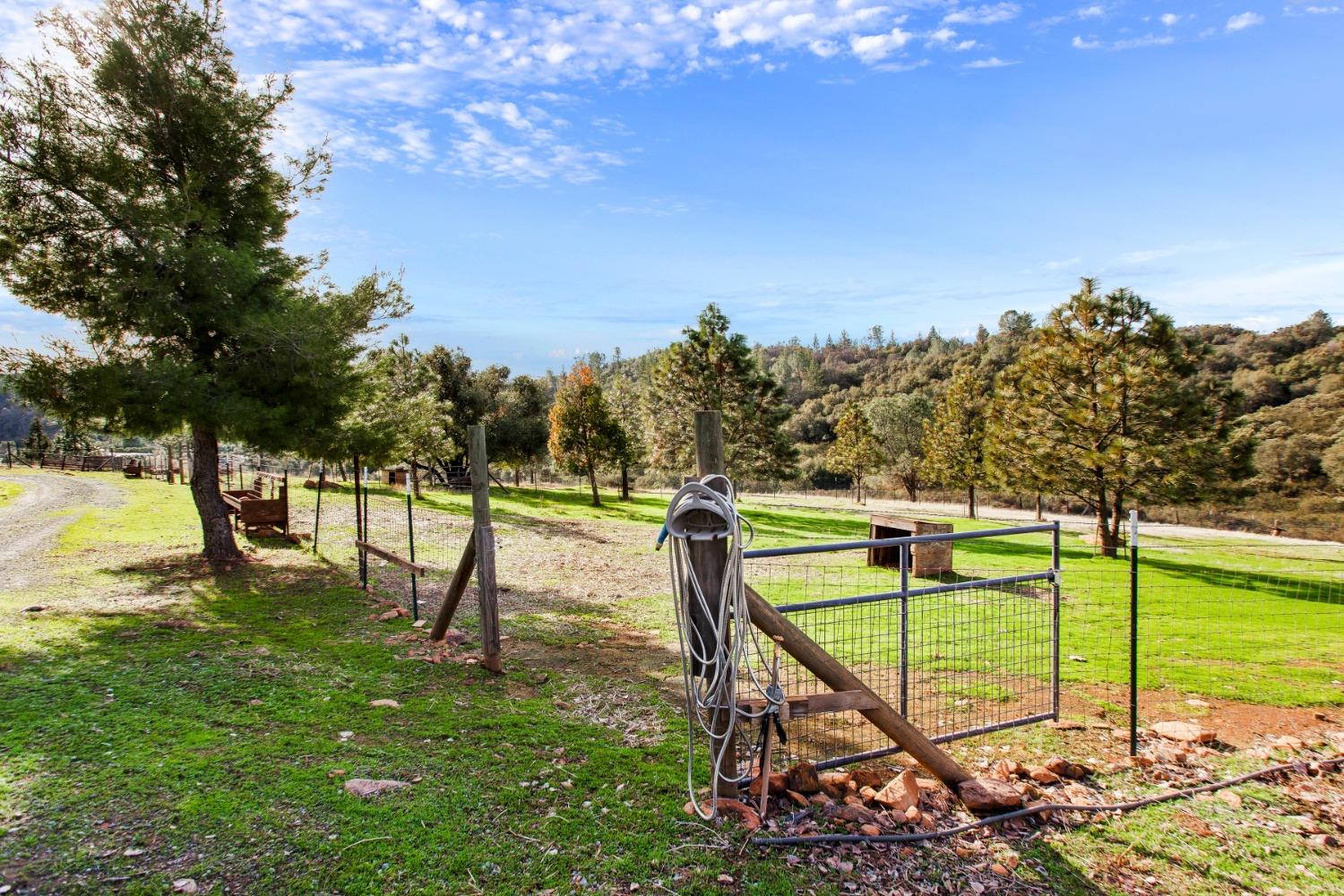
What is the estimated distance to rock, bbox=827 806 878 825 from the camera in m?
3.70

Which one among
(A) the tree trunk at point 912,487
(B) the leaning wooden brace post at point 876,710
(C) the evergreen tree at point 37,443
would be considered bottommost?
(A) the tree trunk at point 912,487

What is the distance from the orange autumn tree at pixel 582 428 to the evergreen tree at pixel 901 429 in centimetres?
2902

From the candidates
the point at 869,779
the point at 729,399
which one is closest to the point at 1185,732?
the point at 869,779

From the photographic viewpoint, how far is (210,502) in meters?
11.7

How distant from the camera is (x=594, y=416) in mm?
28469

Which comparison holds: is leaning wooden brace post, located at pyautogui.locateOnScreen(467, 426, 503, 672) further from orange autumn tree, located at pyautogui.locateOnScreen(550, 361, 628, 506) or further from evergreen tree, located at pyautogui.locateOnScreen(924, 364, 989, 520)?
evergreen tree, located at pyautogui.locateOnScreen(924, 364, 989, 520)

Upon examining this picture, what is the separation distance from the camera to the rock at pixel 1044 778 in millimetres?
4324

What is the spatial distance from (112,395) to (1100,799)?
42.0 ft

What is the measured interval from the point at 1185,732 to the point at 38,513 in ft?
81.9

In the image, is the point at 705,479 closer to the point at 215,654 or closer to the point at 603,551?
the point at 215,654

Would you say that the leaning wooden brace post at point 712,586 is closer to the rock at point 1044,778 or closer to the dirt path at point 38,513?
the rock at point 1044,778

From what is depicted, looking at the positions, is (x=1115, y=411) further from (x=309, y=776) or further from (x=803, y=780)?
(x=309, y=776)

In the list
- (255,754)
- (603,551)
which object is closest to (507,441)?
(603,551)

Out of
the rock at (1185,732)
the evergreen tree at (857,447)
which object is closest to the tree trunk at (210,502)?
the rock at (1185,732)
